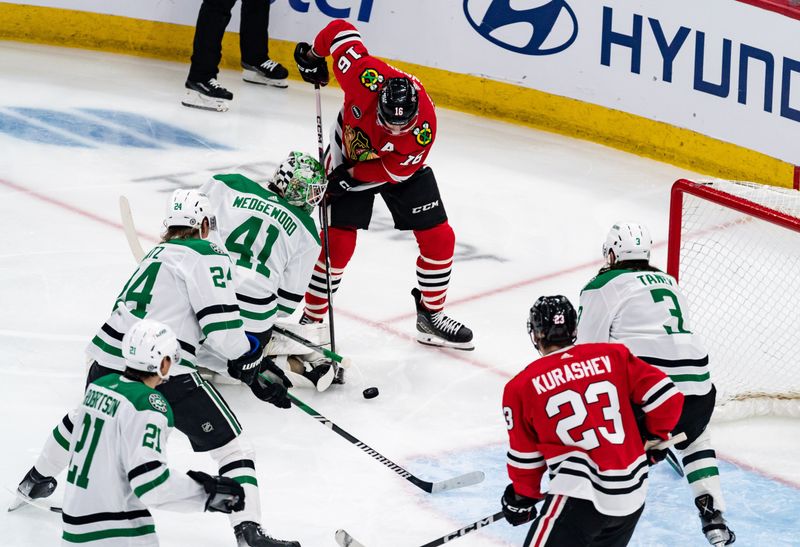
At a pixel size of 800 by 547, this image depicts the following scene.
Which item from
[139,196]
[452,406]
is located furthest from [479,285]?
[139,196]

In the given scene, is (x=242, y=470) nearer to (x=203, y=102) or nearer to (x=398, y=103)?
(x=398, y=103)

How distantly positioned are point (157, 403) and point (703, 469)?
1.50 meters

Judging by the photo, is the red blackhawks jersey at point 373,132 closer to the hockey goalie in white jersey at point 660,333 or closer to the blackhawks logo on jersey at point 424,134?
the blackhawks logo on jersey at point 424,134

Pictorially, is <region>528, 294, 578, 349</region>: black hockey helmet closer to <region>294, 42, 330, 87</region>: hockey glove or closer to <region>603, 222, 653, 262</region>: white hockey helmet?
<region>603, 222, 653, 262</region>: white hockey helmet

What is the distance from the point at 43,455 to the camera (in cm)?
346

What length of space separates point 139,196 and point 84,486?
322 cm

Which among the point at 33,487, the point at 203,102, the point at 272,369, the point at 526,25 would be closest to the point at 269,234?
the point at 272,369

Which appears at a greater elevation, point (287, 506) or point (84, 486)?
point (84, 486)

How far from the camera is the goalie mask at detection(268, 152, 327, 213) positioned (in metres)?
3.95

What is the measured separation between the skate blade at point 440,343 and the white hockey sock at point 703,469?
1291 millimetres

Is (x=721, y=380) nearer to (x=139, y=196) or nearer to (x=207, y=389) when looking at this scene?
(x=207, y=389)

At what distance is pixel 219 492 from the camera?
2893mm

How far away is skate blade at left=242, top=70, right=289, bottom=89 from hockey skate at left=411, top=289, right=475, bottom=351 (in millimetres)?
2925

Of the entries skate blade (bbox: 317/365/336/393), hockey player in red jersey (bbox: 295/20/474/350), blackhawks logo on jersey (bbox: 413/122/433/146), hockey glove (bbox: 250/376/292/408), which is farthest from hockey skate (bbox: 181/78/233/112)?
hockey glove (bbox: 250/376/292/408)
